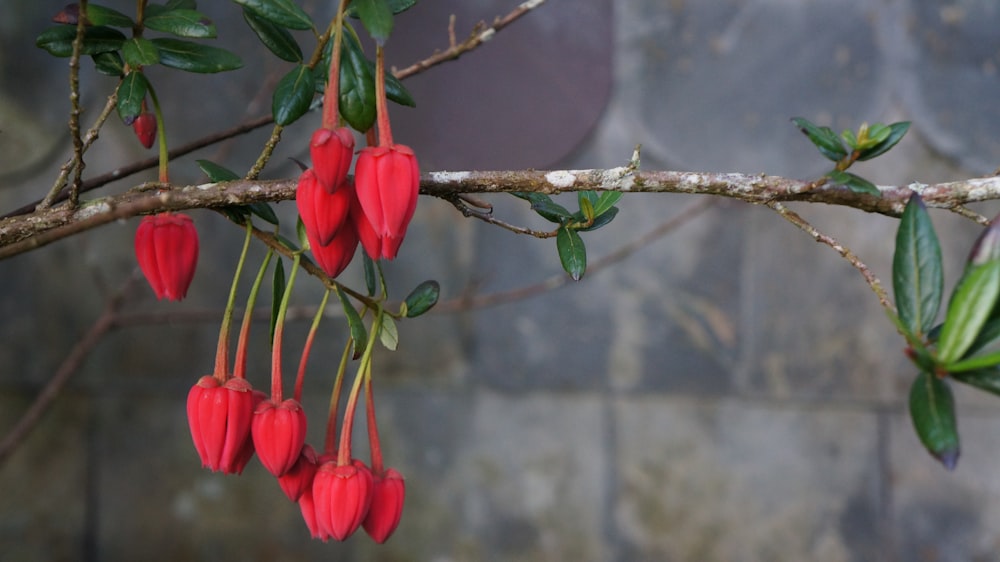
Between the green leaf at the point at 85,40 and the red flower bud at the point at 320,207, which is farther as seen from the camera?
the green leaf at the point at 85,40

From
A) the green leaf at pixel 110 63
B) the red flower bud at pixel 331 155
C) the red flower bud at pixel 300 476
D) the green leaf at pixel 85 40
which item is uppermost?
the green leaf at pixel 85 40

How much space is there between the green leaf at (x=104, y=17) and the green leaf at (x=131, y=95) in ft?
0.09

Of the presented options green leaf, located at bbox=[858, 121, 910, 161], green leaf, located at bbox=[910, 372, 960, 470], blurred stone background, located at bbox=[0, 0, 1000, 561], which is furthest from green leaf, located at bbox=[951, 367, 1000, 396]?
blurred stone background, located at bbox=[0, 0, 1000, 561]

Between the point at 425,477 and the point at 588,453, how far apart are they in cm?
27

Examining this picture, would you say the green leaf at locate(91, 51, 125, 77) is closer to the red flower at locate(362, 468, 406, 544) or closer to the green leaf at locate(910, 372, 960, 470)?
the red flower at locate(362, 468, 406, 544)

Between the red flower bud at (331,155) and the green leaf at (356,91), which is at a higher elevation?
the green leaf at (356,91)

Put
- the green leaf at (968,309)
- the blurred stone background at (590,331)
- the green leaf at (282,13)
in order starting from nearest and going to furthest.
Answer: the green leaf at (968,309), the green leaf at (282,13), the blurred stone background at (590,331)

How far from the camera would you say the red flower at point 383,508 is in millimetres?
478

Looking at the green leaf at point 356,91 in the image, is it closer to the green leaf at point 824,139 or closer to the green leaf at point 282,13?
the green leaf at point 282,13

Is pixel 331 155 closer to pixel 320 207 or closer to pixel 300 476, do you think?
pixel 320 207

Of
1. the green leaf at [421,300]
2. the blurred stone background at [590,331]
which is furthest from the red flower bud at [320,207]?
the blurred stone background at [590,331]

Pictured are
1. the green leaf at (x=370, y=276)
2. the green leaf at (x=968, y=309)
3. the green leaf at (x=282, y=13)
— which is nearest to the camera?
the green leaf at (x=968, y=309)

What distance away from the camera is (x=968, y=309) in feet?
0.99

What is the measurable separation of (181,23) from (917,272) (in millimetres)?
399
